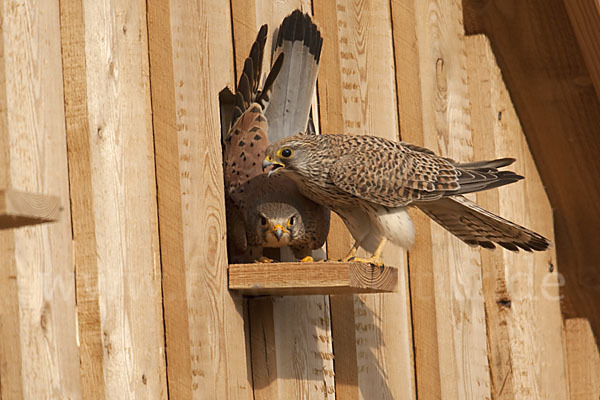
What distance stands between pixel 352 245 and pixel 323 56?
2.27ft

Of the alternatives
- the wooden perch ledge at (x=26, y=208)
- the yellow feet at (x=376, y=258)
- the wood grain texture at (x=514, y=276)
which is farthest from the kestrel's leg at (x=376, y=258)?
the wooden perch ledge at (x=26, y=208)

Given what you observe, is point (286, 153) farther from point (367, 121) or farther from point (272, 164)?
point (367, 121)

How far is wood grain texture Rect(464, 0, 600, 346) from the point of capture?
385 centimetres

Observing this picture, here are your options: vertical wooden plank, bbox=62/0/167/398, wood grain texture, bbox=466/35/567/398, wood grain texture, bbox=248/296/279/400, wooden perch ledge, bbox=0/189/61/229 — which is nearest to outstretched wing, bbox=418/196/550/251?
wood grain texture, bbox=466/35/567/398

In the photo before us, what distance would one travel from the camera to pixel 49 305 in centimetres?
210

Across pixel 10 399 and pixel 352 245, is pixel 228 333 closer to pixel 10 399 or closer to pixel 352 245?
pixel 352 245

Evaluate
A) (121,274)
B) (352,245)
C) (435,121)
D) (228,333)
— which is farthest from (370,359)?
(121,274)

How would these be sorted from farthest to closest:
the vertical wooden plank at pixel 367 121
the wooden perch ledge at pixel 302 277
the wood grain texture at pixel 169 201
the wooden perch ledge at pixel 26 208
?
the vertical wooden plank at pixel 367 121 < the wooden perch ledge at pixel 302 277 < the wood grain texture at pixel 169 201 < the wooden perch ledge at pixel 26 208

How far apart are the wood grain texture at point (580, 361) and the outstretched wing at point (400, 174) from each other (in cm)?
122

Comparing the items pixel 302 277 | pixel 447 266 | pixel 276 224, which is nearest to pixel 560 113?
pixel 447 266

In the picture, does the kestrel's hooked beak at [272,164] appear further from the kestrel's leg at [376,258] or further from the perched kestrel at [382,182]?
the kestrel's leg at [376,258]

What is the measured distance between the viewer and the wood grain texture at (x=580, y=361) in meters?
4.08

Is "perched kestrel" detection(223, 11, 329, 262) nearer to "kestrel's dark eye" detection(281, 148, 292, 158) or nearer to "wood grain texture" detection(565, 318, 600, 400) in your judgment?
"kestrel's dark eye" detection(281, 148, 292, 158)

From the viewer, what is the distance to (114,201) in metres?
2.41
